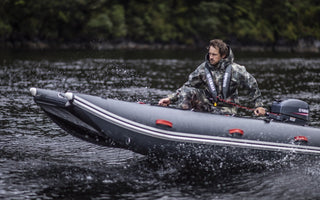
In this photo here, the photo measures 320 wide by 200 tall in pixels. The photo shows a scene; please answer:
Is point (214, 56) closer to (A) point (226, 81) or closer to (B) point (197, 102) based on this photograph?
(A) point (226, 81)

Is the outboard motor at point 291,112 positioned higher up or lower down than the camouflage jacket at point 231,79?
lower down

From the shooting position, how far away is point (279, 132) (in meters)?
6.64

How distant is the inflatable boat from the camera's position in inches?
233

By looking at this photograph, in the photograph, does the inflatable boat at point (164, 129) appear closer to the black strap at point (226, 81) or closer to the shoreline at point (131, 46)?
the black strap at point (226, 81)

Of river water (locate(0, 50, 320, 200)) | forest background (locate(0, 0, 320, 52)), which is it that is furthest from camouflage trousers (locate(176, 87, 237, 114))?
forest background (locate(0, 0, 320, 52))

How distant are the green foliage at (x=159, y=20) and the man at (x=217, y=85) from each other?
4532 cm

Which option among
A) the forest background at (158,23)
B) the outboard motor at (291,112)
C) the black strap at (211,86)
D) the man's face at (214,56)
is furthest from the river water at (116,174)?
the forest background at (158,23)

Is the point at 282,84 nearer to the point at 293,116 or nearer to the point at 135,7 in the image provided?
the point at 293,116

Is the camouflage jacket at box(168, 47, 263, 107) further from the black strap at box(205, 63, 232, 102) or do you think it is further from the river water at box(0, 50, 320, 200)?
the river water at box(0, 50, 320, 200)

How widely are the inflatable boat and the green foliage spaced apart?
4552 centimetres

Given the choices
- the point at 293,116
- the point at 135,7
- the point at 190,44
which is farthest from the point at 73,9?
the point at 293,116

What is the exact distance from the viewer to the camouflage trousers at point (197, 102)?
6.82 m

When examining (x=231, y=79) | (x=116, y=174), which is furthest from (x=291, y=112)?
(x=116, y=174)

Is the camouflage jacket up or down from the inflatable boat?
up
